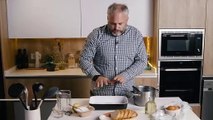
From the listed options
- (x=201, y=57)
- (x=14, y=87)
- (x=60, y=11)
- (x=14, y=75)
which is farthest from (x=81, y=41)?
(x=14, y=87)

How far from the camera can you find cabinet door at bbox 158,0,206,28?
10.2 feet

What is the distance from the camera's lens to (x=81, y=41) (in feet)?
12.0

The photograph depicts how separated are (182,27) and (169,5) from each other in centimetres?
29

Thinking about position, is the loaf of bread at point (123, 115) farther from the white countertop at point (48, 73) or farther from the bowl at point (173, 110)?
the white countertop at point (48, 73)

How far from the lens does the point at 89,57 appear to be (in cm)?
225

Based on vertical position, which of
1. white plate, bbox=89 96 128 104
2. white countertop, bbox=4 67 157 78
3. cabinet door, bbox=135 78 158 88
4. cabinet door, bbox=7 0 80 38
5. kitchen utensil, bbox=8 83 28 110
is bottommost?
cabinet door, bbox=135 78 158 88

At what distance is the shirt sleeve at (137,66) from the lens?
216cm

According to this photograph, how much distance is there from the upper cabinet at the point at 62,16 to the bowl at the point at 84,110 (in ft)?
5.46

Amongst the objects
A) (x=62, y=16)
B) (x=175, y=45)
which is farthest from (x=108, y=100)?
(x=62, y=16)

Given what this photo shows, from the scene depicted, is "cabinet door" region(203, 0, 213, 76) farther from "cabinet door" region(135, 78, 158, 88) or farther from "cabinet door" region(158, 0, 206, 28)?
"cabinet door" region(135, 78, 158, 88)

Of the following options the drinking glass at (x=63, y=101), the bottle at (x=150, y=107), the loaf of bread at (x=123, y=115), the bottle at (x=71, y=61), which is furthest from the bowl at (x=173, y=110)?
the bottle at (x=71, y=61)

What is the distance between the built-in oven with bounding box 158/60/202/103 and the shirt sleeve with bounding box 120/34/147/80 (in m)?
0.95

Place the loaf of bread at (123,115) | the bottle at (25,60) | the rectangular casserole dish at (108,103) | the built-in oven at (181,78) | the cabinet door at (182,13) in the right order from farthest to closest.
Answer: the bottle at (25,60) → the built-in oven at (181,78) → the cabinet door at (182,13) → the rectangular casserole dish at (108,103) → the loaf of bread at (123,115)

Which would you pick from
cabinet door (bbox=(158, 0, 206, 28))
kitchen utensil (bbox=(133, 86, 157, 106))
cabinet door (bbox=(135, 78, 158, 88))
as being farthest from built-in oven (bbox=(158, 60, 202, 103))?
kitchen utensil (bbox=(133, 86, 157, 106))
